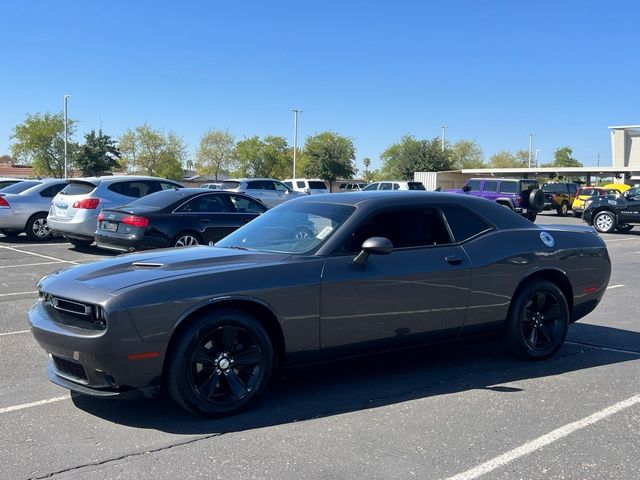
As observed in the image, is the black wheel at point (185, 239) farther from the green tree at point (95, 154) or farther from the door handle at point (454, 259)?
the green tree at point (95, 154)

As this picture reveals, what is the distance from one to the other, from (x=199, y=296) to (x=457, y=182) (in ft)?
190

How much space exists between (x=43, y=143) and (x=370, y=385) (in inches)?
2508

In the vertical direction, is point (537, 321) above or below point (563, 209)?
below

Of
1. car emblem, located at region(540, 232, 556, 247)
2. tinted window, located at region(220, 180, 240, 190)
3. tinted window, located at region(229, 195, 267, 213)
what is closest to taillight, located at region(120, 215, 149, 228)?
tinted window, located at region(229, 195, 267, 213)

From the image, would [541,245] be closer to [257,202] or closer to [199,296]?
[199,296]

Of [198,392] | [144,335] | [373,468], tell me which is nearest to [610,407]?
[373,468]

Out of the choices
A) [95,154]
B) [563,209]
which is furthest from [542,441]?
[95,154]

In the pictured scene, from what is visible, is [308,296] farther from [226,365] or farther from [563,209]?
[563,209]

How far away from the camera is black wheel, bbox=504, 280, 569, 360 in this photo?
5742 mm

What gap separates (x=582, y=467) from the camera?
3.69 meters

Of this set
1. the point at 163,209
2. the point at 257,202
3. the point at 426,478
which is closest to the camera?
the point at 426,478

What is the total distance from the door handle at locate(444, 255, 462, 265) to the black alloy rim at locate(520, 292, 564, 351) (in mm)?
890

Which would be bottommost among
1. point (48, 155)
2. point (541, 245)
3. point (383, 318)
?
point (383, 318)

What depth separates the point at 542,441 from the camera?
4.06m
